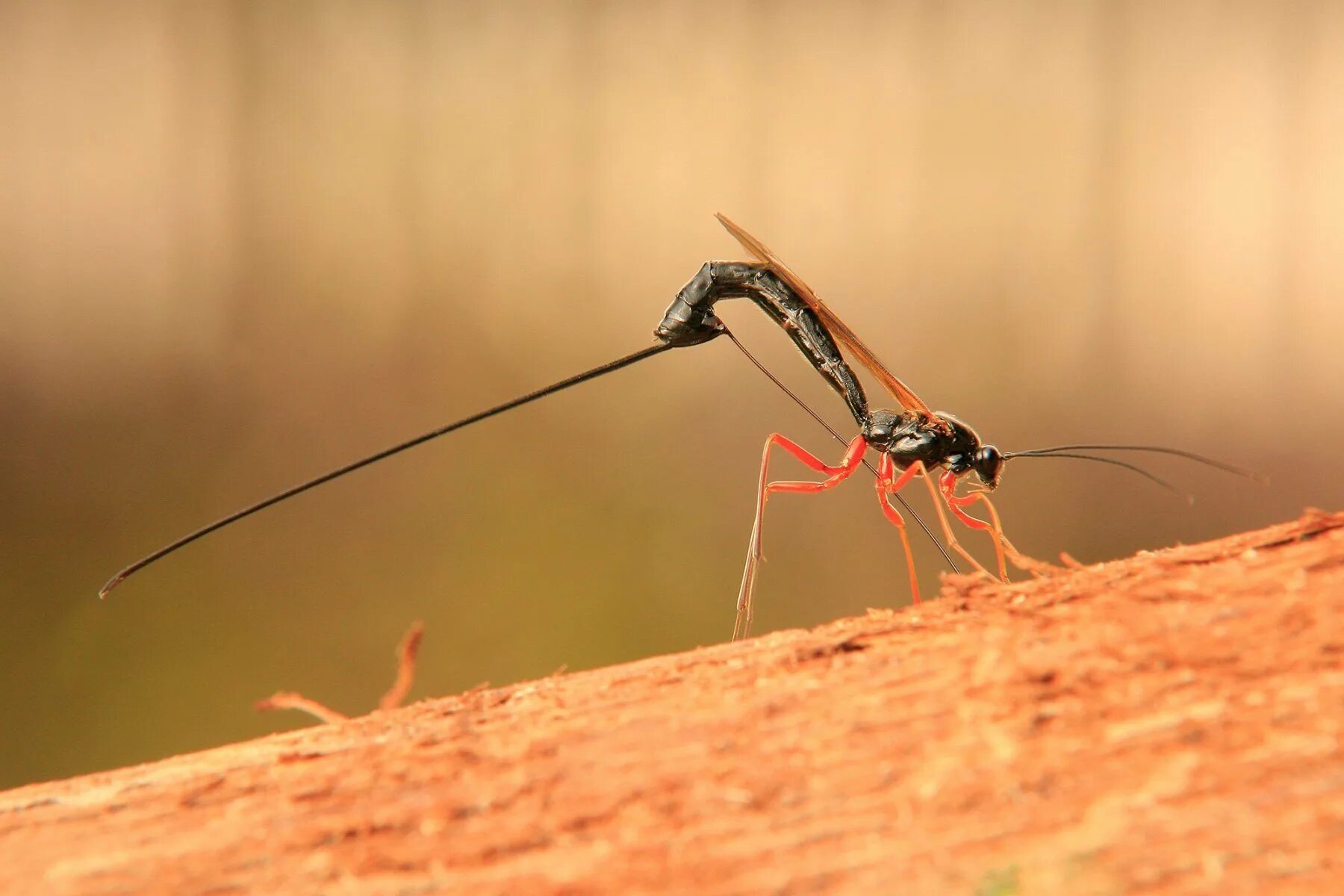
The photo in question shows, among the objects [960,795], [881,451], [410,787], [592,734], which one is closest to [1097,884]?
[960,795]

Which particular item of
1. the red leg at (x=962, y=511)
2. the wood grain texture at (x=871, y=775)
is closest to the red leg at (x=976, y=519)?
the red leg at (x=962, y=511)

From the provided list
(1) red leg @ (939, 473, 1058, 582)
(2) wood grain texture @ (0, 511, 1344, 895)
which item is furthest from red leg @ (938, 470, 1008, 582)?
(2) wood grain texture @ (0, 511, 1344, 895)

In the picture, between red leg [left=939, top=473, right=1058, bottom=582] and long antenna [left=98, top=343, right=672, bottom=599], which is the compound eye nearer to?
red leg [left=939, top=473, right=1058, bottom=582]

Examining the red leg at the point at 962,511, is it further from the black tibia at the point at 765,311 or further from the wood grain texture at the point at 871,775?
the wood grain texture at the point at 871,775

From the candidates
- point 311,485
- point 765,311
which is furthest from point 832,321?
point 311,485

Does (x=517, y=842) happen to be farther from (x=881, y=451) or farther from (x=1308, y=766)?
(x=881, y=451)
